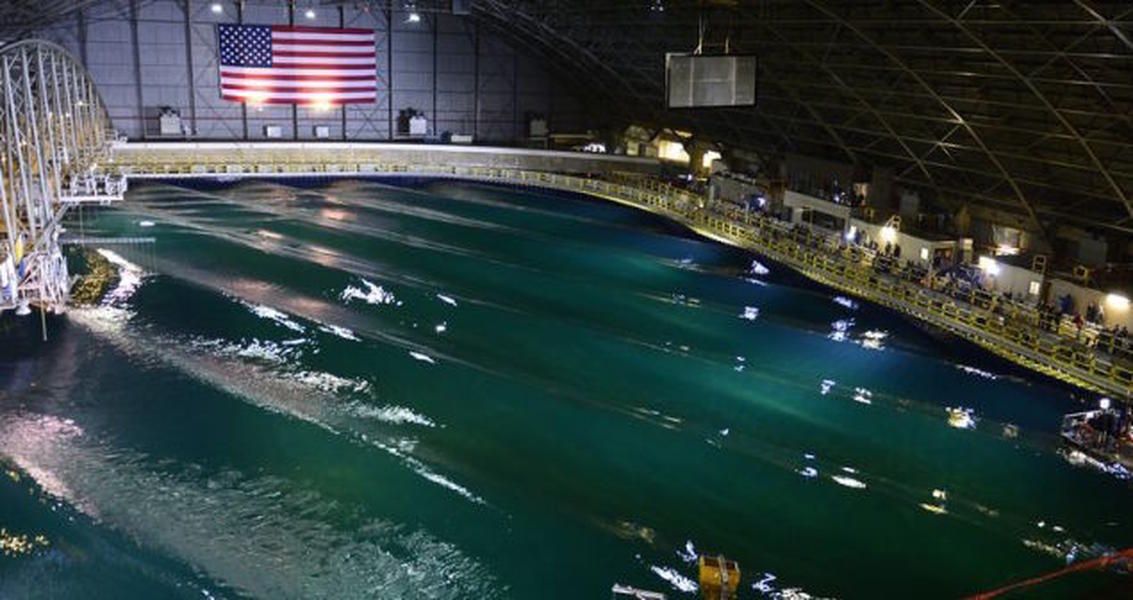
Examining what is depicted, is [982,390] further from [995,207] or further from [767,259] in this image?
[767,259]

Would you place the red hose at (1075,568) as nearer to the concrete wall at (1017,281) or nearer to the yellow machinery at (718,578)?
the yellow machinery at (718,578)

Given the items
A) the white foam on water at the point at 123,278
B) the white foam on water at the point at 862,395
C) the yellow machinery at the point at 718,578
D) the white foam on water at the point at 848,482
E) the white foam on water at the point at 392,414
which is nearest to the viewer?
the yellow machinery at the point at 718,578

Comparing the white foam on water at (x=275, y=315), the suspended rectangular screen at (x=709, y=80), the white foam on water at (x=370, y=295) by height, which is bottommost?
the white foam on water at (x=275, y=315)

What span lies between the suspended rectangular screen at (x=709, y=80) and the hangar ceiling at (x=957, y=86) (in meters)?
1.47

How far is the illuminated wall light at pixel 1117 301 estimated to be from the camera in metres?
29.0

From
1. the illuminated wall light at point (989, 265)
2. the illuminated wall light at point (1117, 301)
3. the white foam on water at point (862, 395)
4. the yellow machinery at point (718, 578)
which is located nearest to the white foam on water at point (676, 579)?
the yellow machinery at point (718, 578)

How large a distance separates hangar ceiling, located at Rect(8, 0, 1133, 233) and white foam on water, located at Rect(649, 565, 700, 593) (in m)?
12.0

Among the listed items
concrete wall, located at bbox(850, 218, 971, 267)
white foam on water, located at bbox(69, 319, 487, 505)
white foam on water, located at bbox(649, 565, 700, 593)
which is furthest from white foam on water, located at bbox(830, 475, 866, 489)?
concrete wall, located at bbox(850, 218, 971, 267)

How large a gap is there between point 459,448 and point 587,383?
18.3ft

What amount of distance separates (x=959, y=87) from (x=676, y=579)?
22.3m

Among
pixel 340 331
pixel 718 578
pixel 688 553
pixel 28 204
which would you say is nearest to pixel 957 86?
pixel 688 553

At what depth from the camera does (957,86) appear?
32094 millimetres

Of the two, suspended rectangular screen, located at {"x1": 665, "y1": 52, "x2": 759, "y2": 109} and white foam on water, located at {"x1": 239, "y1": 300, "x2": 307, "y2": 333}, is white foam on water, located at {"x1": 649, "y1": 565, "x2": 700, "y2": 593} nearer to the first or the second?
suspended rectangular screen, located at {"x1": 665, "y1": 52, "x2": 759, "y2": 109}

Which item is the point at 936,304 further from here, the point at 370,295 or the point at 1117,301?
the point at 370,295
